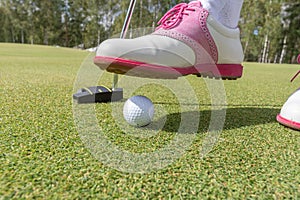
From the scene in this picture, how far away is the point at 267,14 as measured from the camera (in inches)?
700

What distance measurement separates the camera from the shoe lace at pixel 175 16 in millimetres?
1164

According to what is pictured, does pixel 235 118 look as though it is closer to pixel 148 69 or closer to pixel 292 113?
pixel 292 113

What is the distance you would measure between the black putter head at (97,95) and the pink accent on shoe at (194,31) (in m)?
0.59

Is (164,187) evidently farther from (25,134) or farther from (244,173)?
(25,134)

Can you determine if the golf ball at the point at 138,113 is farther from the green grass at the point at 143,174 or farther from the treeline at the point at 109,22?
the treeline at the point at 109,22

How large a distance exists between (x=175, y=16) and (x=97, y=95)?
28.2 inches

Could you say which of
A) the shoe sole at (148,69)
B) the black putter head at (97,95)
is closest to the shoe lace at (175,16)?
the shoe sole at (148,69)

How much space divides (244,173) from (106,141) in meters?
0.50

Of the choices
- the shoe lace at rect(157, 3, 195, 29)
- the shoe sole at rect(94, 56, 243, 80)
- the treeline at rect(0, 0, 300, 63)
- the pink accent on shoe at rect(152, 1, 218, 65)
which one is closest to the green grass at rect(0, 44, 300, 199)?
the shoe sole at rect(94, 56, 243, 80)

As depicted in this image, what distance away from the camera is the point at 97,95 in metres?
1.50

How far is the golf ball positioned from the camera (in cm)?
103

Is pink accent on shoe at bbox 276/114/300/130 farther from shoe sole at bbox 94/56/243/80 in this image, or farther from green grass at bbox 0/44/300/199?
shoe sole at bbox 94/56/243/80

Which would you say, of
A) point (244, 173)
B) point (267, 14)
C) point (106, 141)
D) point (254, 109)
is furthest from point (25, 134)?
point (267, 14)

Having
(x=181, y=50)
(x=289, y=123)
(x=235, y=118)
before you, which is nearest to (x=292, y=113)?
(x=289, y=123)
